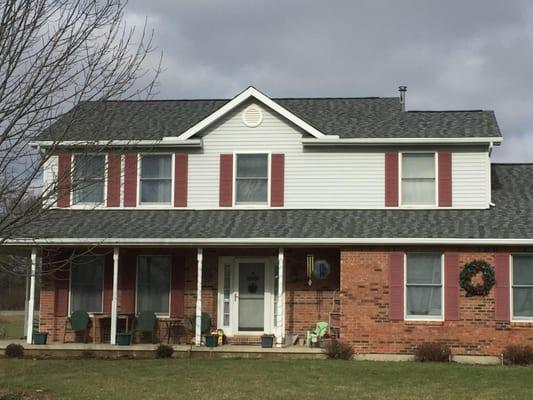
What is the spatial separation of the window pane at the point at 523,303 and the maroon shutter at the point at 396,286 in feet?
8.45

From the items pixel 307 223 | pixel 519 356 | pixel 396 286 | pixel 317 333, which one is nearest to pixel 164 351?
pixel 317 333

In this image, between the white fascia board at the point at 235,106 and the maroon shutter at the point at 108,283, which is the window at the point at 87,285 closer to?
the maroon shutter at the point at 108,283

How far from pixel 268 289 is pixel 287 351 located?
2553 mm

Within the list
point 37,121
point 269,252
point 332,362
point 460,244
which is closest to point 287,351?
point 332,362

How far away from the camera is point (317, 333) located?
1864 centimetres

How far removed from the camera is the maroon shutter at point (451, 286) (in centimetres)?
1773

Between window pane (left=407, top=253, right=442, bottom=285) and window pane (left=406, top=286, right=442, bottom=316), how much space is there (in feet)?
0.68

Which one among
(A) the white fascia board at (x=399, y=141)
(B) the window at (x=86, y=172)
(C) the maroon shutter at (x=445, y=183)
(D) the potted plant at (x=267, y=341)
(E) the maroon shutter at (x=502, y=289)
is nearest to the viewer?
(B) the window at (x=86, y=172)

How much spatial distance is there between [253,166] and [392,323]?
5.35 metres

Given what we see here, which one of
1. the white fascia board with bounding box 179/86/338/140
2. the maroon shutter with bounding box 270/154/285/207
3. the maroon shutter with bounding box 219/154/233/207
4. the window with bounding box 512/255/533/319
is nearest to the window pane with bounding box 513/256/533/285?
the window with bounding box 512/255/533/319

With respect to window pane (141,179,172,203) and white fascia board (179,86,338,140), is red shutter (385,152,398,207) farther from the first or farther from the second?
window pane (141,179,172,203)

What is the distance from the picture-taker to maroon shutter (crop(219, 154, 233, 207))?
19938 millimetres

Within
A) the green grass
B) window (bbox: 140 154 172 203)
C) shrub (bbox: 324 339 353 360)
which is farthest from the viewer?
window (bbox: 140 154 172 203)

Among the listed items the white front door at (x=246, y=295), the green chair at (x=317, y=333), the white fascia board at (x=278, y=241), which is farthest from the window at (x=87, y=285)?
the green chair at (x=317, y=333)
